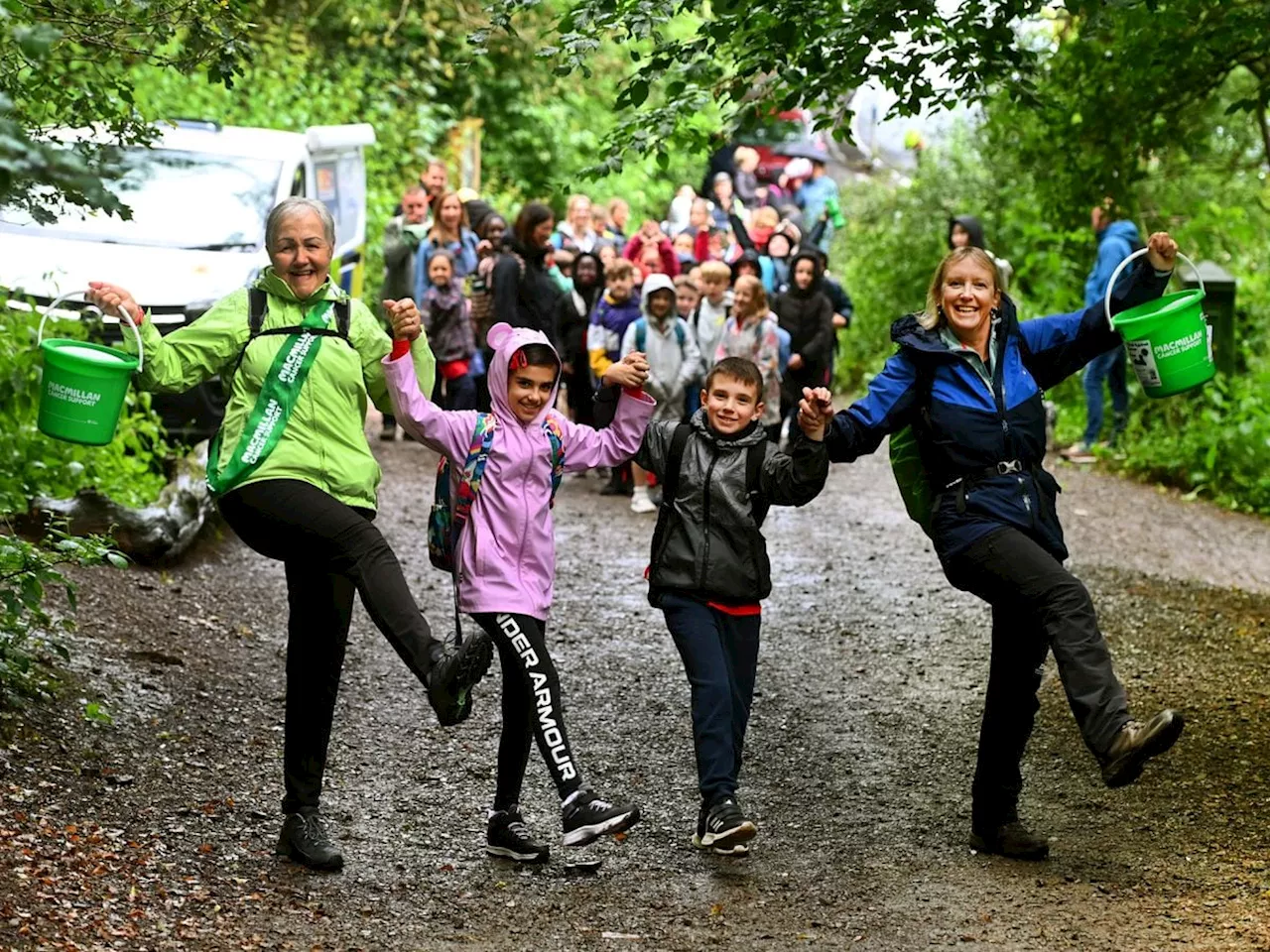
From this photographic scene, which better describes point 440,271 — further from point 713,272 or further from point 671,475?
point 671,475

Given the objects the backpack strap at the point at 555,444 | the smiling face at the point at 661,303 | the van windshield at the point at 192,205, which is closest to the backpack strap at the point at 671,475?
the backpack strap at the point at 555,444

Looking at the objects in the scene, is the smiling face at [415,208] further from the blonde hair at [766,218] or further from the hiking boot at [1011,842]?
the hiking boot at [1011,842]

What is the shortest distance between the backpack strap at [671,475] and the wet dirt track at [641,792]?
104 centimetres

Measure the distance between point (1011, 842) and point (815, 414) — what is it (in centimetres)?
152

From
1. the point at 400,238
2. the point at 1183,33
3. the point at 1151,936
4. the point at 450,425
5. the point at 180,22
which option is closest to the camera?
the point at 1151,936

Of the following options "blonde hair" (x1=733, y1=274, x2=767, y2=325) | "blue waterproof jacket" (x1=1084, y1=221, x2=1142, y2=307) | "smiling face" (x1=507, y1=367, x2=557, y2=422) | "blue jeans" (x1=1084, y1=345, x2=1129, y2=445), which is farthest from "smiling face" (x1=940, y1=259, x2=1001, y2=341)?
"blue jeans" (x1=1084, y1=345, x2=1129, y2=445)

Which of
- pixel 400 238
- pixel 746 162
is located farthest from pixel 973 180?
pixel 400 238

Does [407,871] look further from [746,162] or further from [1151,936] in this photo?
[746,162]

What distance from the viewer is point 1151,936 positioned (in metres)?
5.29

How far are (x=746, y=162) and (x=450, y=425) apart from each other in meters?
18.9

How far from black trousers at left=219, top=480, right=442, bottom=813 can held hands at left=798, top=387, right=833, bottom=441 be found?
1.27m

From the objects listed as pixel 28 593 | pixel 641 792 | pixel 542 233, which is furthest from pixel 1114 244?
pixel 28 593

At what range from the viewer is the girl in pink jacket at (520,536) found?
5832mm

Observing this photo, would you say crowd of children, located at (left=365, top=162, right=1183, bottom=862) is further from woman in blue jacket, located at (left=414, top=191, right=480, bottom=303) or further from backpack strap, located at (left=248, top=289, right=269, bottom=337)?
woman in blue jacket, located at (left=414, top=191, right=480, bottom=303)
